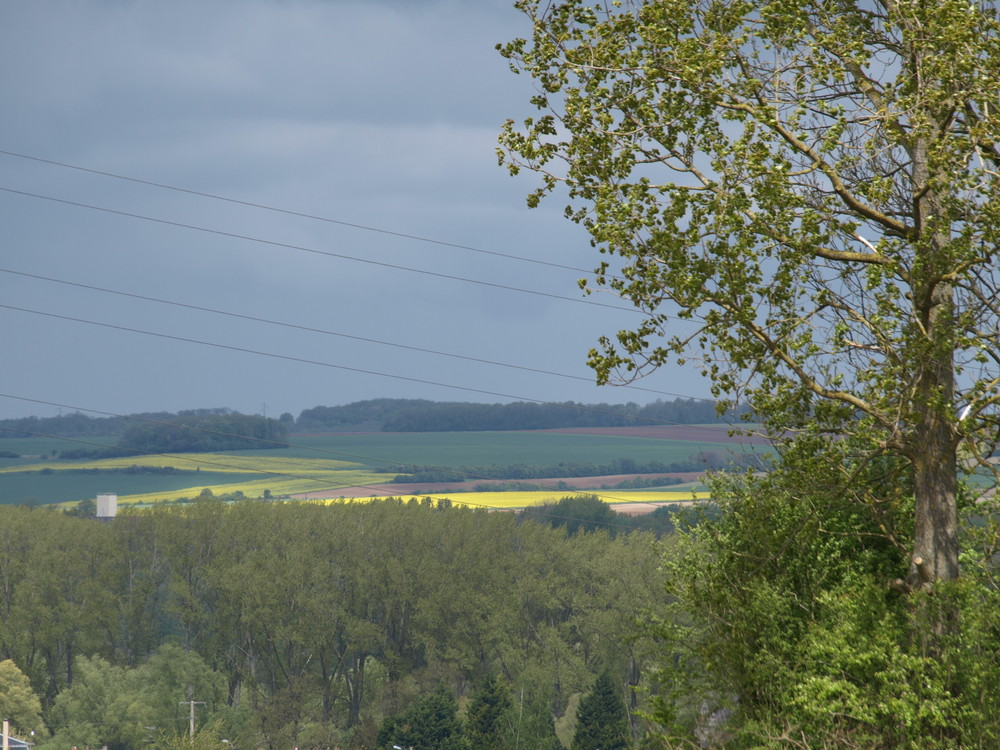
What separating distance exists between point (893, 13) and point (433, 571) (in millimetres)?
66212

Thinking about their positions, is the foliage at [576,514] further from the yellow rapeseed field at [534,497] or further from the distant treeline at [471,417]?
the distant treeline at [471,417]

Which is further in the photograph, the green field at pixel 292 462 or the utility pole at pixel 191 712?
the green field at pixel 292 462

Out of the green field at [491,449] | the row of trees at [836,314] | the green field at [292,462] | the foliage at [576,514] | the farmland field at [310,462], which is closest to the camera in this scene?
the row of trees at [836,314]

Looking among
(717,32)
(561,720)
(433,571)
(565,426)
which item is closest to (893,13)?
(717,32)

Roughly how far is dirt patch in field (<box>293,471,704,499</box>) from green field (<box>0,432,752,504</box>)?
3941mm

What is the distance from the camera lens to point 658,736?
15.5 m

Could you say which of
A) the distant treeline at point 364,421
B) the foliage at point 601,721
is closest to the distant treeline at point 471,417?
the distant treeline at point 364,421

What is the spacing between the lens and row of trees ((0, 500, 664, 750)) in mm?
70000

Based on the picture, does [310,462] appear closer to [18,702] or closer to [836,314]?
[18,702]

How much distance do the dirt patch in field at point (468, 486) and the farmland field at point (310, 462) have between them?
454 mm

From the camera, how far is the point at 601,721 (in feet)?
205

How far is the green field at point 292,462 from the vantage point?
14525 cm

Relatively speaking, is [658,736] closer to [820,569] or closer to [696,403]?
[820,569]

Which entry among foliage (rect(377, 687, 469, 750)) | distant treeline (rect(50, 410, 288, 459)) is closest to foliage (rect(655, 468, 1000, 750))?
foliage (rect(377, 687, 469, 750))
